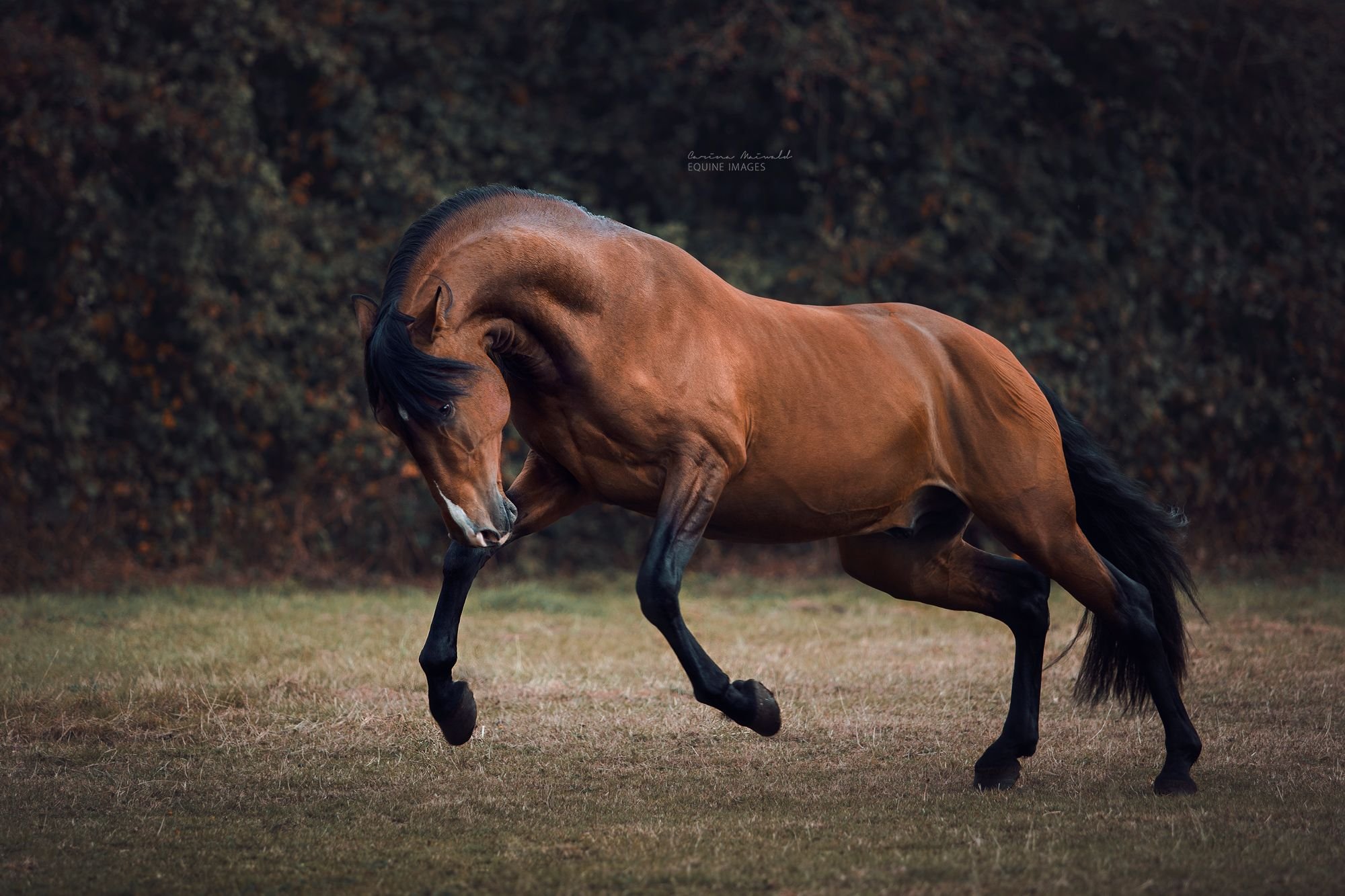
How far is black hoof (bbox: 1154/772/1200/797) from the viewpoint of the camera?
4.67m

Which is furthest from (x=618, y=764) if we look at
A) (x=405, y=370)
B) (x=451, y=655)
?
(x=405, y=370)

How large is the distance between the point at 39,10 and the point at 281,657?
561 centimetres

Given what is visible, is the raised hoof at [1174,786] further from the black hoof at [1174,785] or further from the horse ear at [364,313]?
the horse ear at [364,313]

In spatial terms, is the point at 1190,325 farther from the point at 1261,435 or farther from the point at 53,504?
the point at 53,504

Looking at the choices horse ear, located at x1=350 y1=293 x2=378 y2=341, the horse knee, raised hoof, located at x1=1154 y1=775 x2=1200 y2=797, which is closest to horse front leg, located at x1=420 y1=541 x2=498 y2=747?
the horse knee

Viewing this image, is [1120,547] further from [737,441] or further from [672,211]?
[672,211]

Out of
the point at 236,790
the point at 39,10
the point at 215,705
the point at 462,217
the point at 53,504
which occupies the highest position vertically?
the point at 462,217

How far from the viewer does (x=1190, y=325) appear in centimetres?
1147

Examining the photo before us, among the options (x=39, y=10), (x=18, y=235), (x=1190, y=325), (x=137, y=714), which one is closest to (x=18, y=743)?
(x=137, y=714)

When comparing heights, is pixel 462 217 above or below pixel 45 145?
above

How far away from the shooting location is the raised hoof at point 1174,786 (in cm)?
467

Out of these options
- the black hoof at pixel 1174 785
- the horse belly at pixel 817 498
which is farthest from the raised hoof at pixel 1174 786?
the horse belly at pixel 817 498

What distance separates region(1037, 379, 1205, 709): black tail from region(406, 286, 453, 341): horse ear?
255 cm

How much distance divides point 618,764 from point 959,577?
1514 millimetres
